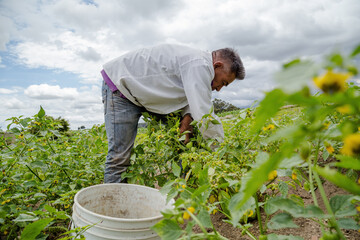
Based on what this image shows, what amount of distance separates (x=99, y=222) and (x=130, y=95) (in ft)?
4.18

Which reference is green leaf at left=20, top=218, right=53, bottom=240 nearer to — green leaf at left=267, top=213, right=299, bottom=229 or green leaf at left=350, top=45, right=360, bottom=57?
green leaf at left=267, top=213, right=299, bottom=229

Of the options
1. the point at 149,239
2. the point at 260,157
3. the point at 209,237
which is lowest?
the point at 149,239

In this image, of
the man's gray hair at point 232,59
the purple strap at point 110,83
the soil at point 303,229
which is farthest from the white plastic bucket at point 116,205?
the man's gray hair at point 232,59

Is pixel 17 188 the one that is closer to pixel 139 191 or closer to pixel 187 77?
pixel 139 191

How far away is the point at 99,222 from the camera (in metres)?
1.02

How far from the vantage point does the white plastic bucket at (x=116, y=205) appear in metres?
1.02

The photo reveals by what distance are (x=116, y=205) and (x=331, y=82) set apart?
5.24ft

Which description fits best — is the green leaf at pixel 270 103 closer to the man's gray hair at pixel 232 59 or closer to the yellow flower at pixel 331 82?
the yellow flower at pixel 331 82

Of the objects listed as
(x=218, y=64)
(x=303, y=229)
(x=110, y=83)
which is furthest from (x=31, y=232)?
(x=218, y=64)

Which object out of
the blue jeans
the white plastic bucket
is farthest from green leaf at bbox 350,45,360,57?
the blue jeans

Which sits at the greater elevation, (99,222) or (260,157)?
(260,157)

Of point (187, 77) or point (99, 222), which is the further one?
point (187, 77)

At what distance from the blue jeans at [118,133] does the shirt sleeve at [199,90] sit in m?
0.57

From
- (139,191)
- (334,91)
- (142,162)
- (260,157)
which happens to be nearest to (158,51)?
(142,162)
